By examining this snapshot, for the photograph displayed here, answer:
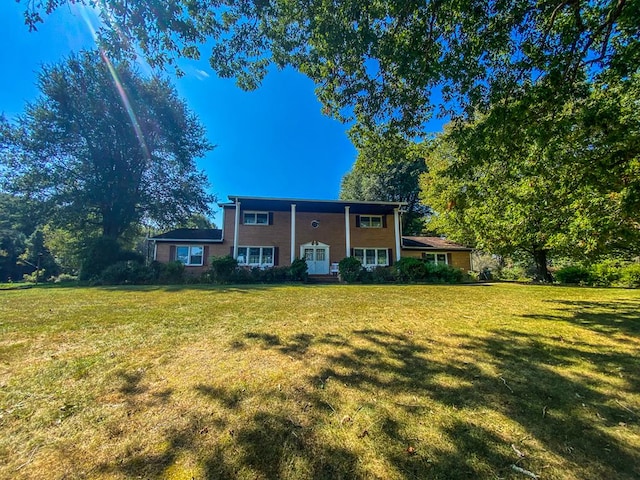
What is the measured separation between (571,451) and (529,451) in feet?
0.95

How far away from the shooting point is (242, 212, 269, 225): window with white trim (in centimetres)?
1998

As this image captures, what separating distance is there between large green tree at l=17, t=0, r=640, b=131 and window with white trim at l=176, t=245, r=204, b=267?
1531 centimetres

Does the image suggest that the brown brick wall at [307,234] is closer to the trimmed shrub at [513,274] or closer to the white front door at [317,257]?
the white front door at [317,257]

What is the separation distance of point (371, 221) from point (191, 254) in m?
13.0

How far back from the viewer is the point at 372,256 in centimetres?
2092

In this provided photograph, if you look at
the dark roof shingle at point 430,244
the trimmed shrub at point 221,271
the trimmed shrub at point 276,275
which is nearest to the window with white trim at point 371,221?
the dark roof shingle at point 430,244

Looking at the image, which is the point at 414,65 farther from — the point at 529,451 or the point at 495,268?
the point at 495,268

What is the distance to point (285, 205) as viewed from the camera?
19.7 m

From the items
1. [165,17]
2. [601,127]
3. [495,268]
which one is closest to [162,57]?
[165,17]

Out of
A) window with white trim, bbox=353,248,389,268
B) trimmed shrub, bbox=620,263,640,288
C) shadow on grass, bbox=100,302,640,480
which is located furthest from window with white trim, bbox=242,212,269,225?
trimmed shrub, bbox=620,263,640,288

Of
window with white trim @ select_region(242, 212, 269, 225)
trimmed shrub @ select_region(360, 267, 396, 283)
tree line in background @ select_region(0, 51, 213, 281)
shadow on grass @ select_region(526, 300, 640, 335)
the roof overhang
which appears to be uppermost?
tree line in background @ select_region(0, 51, 213, 281)

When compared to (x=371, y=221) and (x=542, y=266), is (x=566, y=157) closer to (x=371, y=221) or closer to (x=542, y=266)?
(x=371, y=221)

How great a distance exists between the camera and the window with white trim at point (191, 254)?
1920cm

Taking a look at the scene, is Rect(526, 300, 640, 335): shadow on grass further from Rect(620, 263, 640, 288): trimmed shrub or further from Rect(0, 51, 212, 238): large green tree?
Rect(0, 51, 212, 238): large green tree
